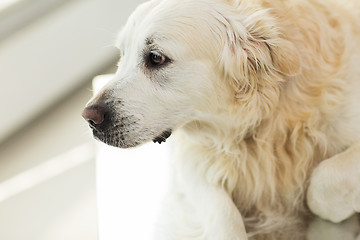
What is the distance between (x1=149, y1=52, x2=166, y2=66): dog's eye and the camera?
1.32 metres

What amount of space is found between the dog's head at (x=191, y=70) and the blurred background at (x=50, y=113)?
2.75 feet

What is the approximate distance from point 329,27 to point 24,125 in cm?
193

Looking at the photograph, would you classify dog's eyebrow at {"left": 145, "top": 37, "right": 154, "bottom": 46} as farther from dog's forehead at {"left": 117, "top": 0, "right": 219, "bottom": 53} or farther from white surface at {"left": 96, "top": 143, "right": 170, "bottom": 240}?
white surface at {"left": 96, "top": 143, "right": 170, "bottom": 240}

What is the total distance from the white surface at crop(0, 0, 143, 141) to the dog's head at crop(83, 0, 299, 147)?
4.22ft

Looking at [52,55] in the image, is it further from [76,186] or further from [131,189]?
[131,189]

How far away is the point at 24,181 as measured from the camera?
92.3 inches

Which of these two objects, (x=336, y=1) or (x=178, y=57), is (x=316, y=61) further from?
(x=178, y=57)

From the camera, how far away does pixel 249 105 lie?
1.34m

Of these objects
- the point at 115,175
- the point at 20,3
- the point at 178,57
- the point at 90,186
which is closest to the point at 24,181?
the point at 90,186

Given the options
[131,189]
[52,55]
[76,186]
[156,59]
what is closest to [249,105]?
[156,59]

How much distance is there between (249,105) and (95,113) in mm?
447

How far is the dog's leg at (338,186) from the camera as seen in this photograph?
1312 millimetres

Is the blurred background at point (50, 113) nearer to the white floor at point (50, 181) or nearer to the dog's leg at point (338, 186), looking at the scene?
the white floor at point (50, 181)

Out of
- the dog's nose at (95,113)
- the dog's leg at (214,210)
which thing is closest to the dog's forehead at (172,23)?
the dog's nose at (95,113)
